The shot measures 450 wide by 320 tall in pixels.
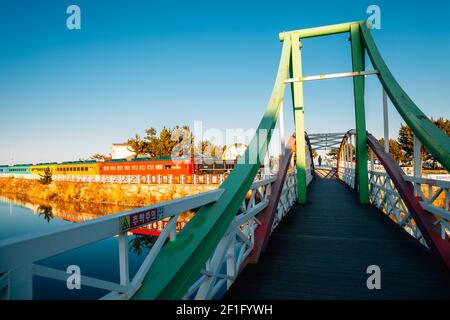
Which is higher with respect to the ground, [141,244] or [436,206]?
[436,206]

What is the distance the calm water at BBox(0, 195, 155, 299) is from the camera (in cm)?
823

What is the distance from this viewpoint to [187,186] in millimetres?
22062

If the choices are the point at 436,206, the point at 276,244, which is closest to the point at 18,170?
the point at 276,244

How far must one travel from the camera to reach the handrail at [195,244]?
198 cm

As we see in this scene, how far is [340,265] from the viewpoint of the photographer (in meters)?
3.99

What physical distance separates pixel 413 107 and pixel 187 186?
18.9 m

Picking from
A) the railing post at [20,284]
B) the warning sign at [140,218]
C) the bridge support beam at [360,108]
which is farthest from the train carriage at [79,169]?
the railing post at [20,284]

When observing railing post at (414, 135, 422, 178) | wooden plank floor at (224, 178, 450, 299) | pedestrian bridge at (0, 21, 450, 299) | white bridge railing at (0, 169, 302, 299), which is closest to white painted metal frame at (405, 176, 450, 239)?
pedestrian bridge at (0, 21, 450, 299)

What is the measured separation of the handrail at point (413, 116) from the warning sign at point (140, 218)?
3.37m

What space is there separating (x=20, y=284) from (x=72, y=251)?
1341 centimetres

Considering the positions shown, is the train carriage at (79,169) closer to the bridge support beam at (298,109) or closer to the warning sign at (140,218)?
the bridge support beam at (298,109)

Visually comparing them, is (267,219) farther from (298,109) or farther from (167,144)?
(167,144)
